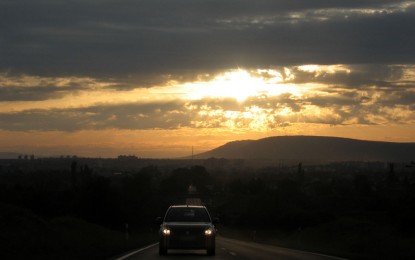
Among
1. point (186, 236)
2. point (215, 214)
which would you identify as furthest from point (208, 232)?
point (215, 214)

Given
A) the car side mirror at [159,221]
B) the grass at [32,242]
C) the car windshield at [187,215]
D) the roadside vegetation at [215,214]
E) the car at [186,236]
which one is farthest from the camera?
the roadside vegetation at [215,214]

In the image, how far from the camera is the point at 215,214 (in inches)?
4633

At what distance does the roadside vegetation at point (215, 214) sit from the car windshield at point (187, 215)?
2.88 m

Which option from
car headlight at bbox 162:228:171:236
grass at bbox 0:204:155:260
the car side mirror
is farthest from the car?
grass at bbox 0:204:155:260

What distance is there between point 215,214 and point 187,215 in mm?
89885

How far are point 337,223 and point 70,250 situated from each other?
4474 centimetres

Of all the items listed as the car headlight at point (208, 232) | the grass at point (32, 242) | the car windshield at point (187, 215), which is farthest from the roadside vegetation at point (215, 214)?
the car headlight at point (208, 232)

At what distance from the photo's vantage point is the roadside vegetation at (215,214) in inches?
1202

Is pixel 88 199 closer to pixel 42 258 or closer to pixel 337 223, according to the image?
pixel 337 223

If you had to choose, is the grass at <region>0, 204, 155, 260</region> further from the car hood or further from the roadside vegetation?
the car hood

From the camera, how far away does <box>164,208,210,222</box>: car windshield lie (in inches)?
1112

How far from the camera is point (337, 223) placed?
225 ft

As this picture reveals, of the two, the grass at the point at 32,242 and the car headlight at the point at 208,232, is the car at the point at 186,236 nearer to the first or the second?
the car headlight at the point at 208,232

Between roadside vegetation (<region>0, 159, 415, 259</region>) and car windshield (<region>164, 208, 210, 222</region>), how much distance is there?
→ 288 cm
